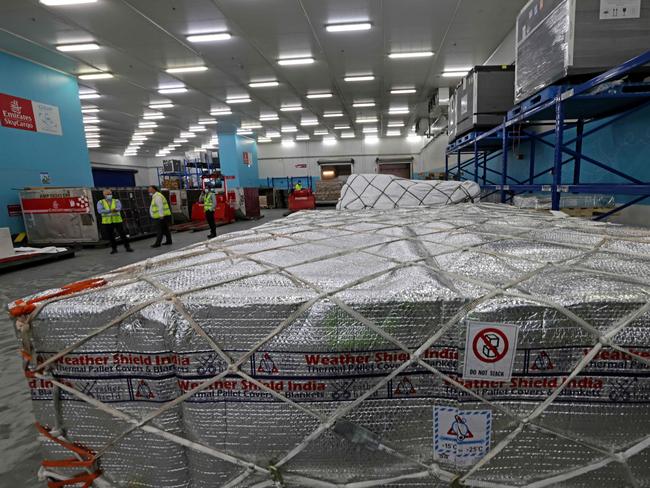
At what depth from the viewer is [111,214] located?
24.1 ft

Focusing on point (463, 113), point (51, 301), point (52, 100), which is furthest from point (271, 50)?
point (51, 301)

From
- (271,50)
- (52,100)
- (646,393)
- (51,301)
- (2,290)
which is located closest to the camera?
(646,393)

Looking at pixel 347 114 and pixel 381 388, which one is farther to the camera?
pixel 347 114

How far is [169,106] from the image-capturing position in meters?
12.1

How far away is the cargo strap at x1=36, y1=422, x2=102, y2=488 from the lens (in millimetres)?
972

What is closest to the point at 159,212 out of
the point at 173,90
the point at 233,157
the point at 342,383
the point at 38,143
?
the point at 38,143

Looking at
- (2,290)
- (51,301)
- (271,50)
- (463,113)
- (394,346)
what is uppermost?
(271,50)

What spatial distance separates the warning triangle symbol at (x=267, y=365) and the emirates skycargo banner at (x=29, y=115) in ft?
32.3

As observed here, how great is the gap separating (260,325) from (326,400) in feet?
0.92

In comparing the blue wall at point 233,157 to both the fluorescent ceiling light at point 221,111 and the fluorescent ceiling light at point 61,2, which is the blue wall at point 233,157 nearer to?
the fluorescent ceiling light at point 221,111

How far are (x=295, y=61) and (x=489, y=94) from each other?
5.21 meters

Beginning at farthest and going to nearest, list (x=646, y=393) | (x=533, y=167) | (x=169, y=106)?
(x=169, y=106), (x=533, y=167), (x=646, y=393)

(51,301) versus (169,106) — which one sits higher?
(169,106)

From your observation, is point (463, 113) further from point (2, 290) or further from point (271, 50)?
point (2, 290)
